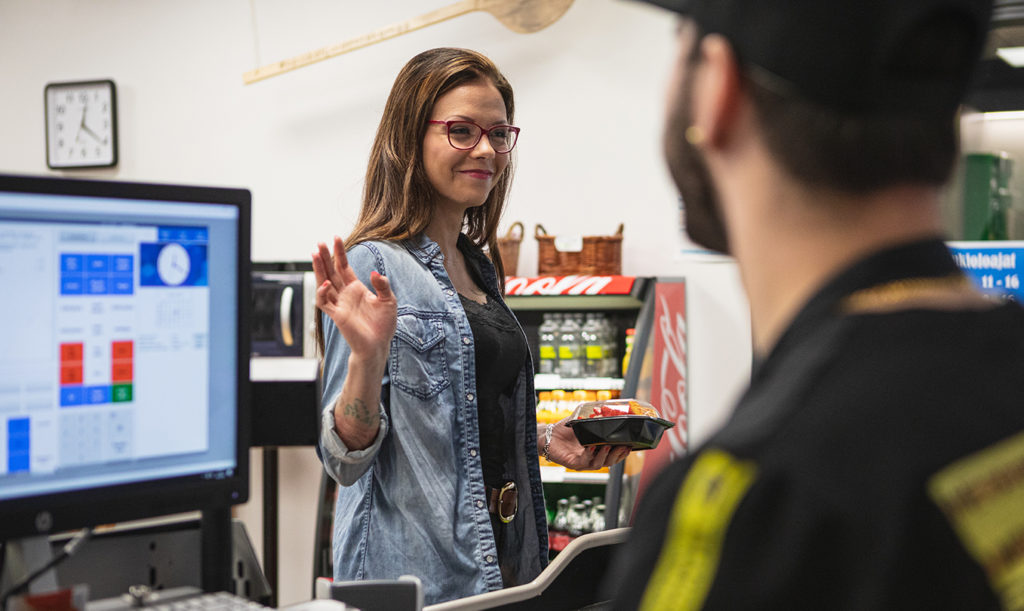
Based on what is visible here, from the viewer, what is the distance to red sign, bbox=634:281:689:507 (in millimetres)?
4223

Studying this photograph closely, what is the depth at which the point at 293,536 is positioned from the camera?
532 cm

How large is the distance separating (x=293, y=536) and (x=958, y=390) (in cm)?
517

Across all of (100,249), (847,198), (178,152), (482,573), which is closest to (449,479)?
(482,573)

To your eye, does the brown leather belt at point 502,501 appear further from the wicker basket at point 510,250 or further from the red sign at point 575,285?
the wicker basket at point 510,250

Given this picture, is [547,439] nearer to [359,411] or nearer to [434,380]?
[434,380]

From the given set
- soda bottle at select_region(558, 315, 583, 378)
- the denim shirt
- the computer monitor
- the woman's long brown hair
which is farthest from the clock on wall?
the computer monitor

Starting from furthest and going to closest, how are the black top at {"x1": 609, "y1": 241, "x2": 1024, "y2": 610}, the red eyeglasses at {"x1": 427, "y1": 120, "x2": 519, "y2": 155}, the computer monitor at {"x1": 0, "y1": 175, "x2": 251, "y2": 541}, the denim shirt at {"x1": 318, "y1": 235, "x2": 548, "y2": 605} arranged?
the red eyeglasses at {"x1": 427, "y1": 120, "x2": 519, "y2": 155}
the denim shirt at {"x1": 318, "y1": 235, "x2": 548, "y2": 605}
the computer monitor at {"x1": 0, "y1": 175, "x2": 251, "y2": 541}
the black top at {"x1": 609, "y1": 241, "x2": 1024, "y2": 610}

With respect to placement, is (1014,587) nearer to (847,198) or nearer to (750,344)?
(847,198)

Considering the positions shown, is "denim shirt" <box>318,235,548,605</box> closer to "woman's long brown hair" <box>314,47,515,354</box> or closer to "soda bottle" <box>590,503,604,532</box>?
"woman's long brown hair" <box>314,47,515,354</box>

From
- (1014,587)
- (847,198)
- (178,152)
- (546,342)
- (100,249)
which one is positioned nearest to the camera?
(1014,587)

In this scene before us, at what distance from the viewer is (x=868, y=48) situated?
61 cm

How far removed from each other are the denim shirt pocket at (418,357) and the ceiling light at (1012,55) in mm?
2556

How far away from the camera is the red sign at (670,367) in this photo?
13.9ft

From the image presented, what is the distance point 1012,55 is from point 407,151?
2468mm
